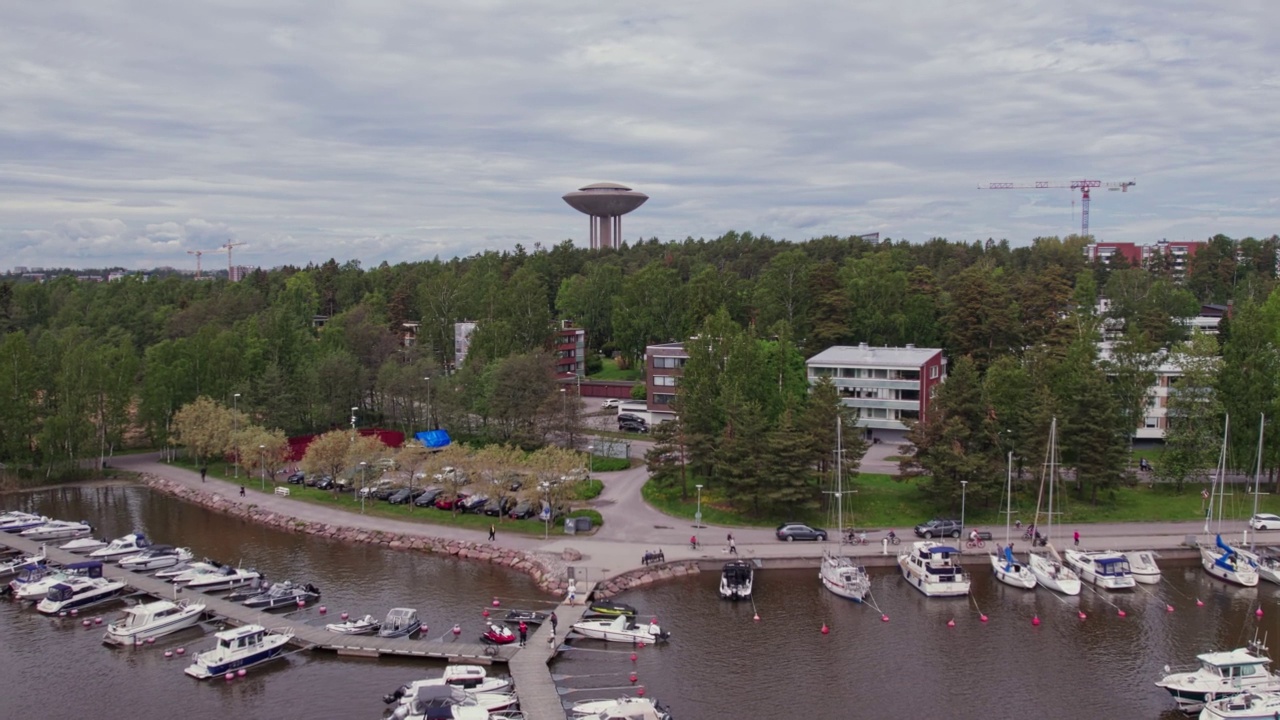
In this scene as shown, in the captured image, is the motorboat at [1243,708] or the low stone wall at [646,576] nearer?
the motorboat at [1243,708]

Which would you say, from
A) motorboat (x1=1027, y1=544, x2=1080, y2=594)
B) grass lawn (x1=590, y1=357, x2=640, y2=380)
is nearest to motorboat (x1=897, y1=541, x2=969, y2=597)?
motorboat (x1=1027, y1=544, x2=1080, y2=594)

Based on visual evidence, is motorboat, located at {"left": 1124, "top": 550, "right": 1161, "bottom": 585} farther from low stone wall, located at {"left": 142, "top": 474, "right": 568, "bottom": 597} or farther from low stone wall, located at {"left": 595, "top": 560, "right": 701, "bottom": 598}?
low stone wall, located at {"left": 142, "top": 474, "right": 568, "bottom": 597}

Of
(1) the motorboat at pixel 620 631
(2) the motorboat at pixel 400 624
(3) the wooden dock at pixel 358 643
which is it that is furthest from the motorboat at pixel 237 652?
(1) the motorboat at pixel 620 631

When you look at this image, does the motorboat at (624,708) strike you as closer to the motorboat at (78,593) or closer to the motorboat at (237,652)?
the motorboat at (237,652)

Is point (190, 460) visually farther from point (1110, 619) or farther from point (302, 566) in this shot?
point (1110, 619)

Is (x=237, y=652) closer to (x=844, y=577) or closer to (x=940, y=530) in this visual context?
(x=844, y=577)

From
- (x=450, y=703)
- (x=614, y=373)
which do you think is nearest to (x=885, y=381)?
(x=614, y=373)
